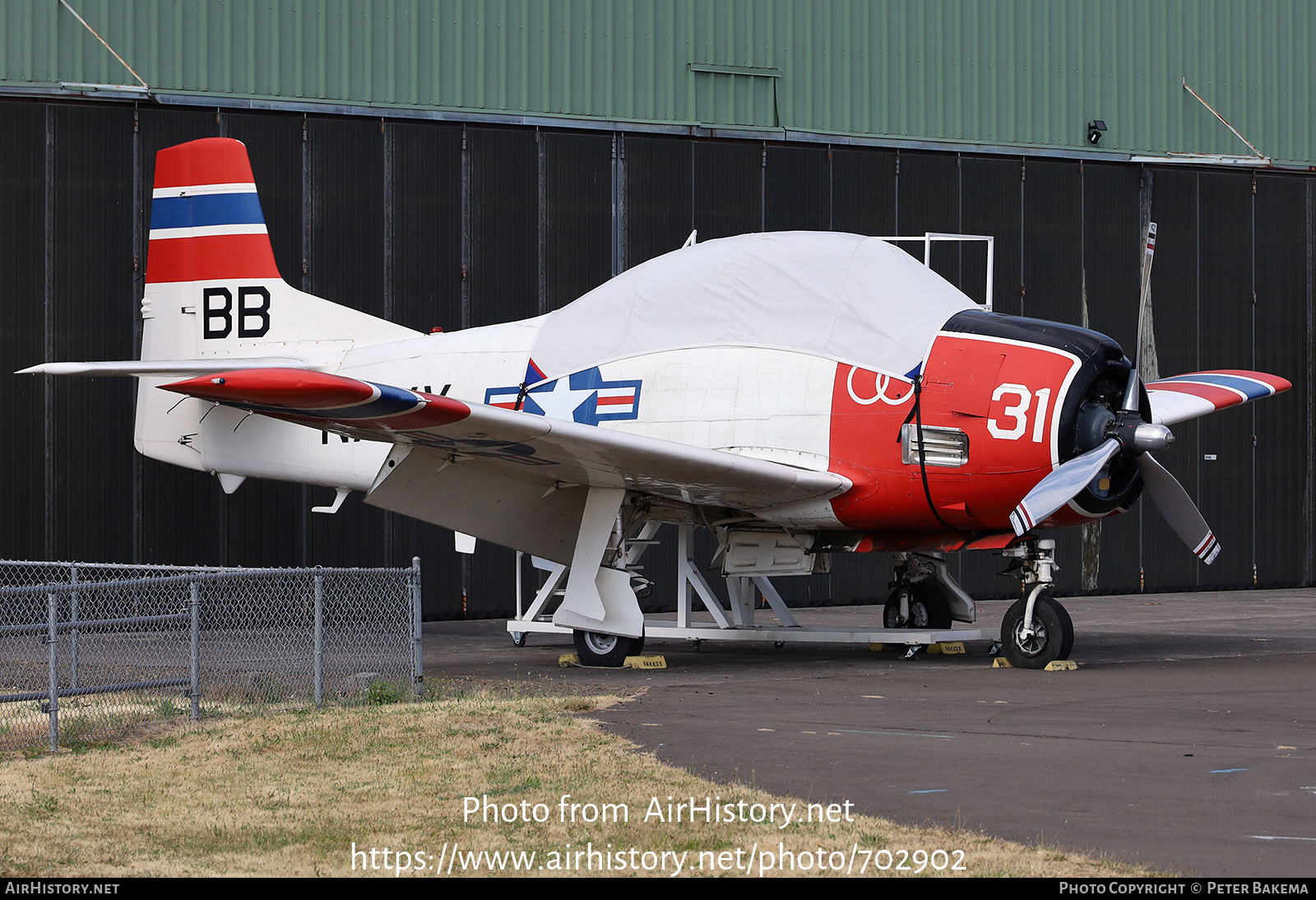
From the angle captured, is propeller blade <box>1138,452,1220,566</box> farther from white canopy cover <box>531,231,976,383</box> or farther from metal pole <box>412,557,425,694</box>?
metal pole <box>412,557,425,694</box>

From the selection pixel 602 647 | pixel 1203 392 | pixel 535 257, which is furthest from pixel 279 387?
pixel 535 257

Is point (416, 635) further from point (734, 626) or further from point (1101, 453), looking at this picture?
point (1101, 453)

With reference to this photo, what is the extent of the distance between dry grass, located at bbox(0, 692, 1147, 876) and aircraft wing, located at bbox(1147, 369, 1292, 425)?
7.02 metres

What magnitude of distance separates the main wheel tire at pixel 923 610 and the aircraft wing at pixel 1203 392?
256 cm

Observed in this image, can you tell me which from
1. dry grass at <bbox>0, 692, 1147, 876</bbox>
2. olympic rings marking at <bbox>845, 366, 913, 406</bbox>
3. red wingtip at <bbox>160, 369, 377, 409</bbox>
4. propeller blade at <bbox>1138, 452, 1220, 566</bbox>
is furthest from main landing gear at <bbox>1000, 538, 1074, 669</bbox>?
red wingtip at <bbox>160, 369, 377, 409</bbox>

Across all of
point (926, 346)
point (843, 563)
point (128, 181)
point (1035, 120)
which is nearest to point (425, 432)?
point (926, 346)

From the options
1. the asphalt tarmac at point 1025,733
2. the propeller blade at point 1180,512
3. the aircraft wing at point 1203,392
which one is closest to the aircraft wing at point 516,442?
the asphalt tarmac at point 1025,733

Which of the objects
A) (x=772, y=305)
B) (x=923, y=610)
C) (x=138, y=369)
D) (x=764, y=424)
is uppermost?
(x=772, y=305)

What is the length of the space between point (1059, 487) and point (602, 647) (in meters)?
4.04

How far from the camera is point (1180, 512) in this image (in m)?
12.4

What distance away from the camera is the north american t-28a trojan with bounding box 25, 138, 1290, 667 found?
432 inches

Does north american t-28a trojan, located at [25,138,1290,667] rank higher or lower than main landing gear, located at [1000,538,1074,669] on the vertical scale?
higher

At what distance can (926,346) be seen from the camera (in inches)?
452

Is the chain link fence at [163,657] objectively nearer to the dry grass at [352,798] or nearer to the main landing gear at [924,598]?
the dry grass at [352,798]
